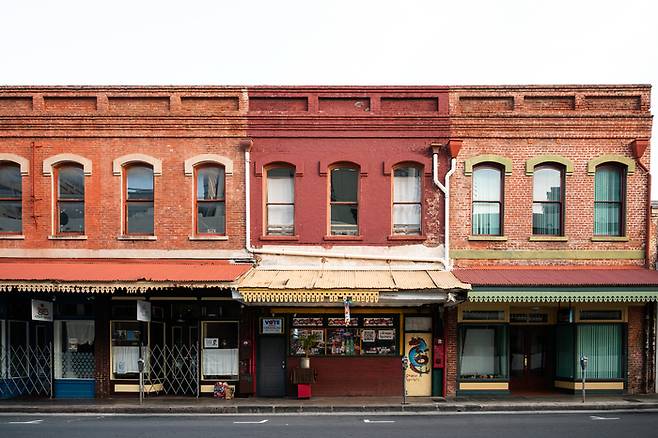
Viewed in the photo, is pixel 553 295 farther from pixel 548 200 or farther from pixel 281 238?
pixel 281 238

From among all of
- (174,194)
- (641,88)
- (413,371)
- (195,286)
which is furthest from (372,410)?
(641,88)

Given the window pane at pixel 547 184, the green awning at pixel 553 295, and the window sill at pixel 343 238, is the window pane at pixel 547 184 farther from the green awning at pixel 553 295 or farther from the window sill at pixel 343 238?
the window sill at pixel 343 238

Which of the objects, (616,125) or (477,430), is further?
(616,125)

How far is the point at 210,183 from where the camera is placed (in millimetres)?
17328

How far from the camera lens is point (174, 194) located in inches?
672

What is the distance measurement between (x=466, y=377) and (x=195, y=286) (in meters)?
7.92

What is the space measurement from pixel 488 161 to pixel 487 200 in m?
1.12

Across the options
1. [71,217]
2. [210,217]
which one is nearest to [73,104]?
[71,217]

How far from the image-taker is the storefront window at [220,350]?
16.9m

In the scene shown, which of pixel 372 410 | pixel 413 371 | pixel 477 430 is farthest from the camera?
pixel 413 371

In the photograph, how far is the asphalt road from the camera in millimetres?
11891

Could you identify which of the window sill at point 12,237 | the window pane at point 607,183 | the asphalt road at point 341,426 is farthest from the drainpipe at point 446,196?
the window sill at point 12,237

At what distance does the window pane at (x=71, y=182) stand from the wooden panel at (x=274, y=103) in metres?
5.36

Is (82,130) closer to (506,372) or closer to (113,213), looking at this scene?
(113,213)
